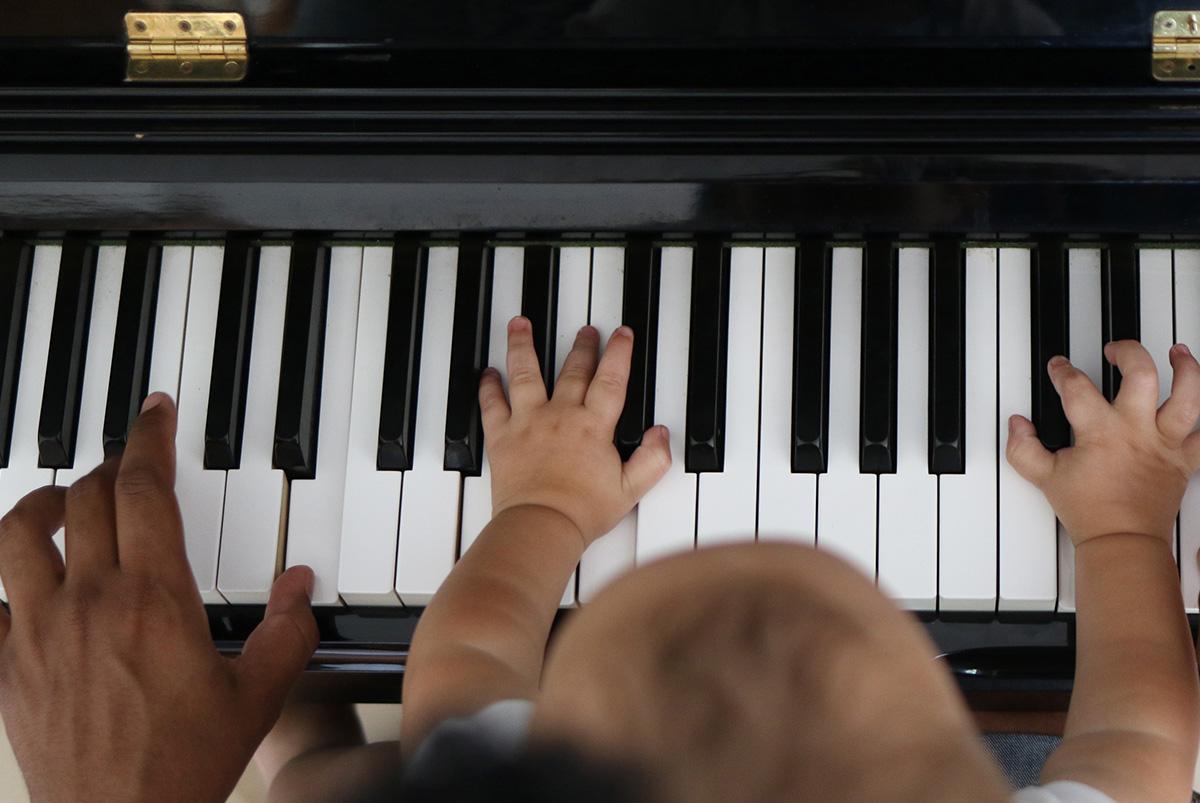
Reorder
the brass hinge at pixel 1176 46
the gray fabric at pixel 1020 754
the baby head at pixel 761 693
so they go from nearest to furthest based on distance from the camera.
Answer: the baby head at pixel 761 693 → the brass hinge at pixel 1176 46 → the gray fabric at pixel 1020 754

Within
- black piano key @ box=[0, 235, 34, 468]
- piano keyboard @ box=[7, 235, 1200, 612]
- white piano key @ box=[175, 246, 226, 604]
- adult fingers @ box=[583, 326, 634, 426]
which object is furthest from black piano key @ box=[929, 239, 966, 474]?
black piano key @ box=[0, 235, 34, 468]

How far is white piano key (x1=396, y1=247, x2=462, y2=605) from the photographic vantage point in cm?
132

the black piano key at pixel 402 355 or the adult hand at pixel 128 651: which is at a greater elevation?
the black piano key at pixel 402 355

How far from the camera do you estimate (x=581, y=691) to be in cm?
83

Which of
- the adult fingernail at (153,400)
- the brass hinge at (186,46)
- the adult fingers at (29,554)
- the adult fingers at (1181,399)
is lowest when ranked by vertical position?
the adult fingers at (29,554)

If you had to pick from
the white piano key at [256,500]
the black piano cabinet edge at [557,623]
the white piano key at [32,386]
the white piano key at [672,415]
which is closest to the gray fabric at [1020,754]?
the black piano cabinet edge at [557,623]

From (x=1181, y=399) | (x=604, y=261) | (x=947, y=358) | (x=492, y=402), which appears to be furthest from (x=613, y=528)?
(x=1181, y=399)

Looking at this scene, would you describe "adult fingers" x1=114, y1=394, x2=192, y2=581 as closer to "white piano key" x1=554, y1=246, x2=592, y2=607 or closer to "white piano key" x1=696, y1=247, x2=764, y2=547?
"white piano key" x1=554, y1=246, x2=592, y2=607

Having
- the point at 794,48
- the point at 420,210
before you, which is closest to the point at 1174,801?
the point at 794,48

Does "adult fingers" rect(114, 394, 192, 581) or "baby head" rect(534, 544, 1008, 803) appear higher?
"adult fingers" rect(114, 394, 192, 581)

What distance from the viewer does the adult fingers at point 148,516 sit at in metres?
1.29

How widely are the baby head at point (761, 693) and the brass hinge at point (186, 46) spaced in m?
0.73

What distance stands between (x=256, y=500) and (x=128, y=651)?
0.66ft

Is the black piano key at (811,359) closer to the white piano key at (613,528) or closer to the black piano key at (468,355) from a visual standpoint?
the white piano key at (613,528)
